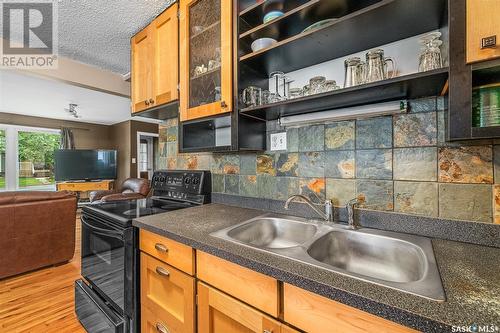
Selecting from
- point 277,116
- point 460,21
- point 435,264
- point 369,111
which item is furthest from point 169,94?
Answer: point 435,264

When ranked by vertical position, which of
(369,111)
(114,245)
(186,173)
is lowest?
(114,245)

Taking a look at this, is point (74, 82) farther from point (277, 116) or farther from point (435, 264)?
point (435, 264)

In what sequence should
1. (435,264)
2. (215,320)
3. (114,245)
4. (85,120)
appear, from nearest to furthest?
(435,264) → (215,320) → (114,245) → (85,120)

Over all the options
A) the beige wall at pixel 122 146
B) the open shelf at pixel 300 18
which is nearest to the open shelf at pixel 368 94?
the open shelf at pixel 300 18

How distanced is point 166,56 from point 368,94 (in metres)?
1.38

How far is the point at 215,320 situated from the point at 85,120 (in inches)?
263

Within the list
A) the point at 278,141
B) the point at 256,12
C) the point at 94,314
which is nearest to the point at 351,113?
the point at 278,141

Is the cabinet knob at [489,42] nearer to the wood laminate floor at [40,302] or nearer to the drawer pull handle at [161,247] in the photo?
the drawer pull handle at [161,247]

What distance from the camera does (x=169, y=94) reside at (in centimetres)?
162

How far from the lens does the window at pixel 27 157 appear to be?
4.86 metres

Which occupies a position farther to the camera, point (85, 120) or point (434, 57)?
point (85, 120)

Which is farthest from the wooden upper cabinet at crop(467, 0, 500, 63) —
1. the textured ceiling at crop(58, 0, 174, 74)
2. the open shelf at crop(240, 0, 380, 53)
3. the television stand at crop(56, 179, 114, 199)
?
the television stand at crop(56, 179, 114, 199)

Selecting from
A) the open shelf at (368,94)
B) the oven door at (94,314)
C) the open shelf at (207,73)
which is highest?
the open shelf at (207,73)
